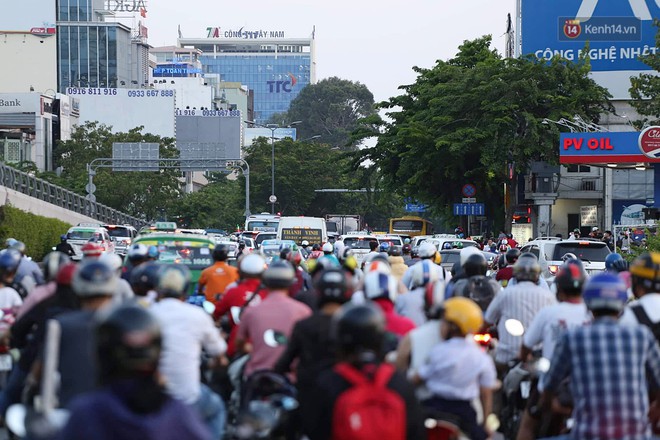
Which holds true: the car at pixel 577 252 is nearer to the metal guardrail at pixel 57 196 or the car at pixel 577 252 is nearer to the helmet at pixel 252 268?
the helmet at pixel 252 268

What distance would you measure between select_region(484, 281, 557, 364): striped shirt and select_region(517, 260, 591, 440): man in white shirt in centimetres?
141

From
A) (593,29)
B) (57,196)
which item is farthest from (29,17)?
(593,29)

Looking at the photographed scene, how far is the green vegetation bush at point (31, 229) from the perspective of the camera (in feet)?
164

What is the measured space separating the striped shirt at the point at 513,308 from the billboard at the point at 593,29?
54.7 metres

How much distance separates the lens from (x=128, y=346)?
499 centimetres

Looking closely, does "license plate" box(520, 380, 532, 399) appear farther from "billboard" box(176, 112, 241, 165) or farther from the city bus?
"billboard" box(176, 112, 241, 165)

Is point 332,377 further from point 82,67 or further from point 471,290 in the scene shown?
point 82,67

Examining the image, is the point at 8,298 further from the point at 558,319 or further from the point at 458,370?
the point at 458,370

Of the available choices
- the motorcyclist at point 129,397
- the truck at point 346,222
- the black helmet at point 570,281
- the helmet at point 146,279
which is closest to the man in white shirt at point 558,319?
the black helmet at point 570,281

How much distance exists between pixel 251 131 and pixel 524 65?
443 ft

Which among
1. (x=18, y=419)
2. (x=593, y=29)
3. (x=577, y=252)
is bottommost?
(x=577, y=252)

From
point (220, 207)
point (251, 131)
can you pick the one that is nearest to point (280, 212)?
point (220, 207)

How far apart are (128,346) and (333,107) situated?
150 meters

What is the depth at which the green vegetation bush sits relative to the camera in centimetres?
4991
